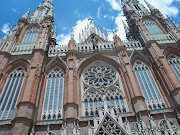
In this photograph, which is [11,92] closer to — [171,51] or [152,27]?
[171,51]

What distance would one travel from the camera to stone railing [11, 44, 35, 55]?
19.9 meters

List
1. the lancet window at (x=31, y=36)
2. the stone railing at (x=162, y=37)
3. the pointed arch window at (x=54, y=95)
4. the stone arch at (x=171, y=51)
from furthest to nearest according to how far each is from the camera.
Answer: the lancet window at (x=31, y=36)
the stone railing at (x=162, y=37)
the stone arch at (x=171, y=51)
the pointed arch window at (x=54, y=95)

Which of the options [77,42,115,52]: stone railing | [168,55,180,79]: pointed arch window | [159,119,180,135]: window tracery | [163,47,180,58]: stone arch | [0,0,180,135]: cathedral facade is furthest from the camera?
[77,42,115,52]: stone railing

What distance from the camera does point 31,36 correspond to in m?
23.6

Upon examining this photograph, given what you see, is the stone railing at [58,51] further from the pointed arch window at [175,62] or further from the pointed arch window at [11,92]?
the pointed arch window at [175,62]

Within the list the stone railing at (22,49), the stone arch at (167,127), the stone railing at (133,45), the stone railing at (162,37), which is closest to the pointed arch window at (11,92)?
the stone railing at (22,49)

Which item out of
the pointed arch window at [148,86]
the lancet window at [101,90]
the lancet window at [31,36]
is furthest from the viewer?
the lancet window at [31,36]

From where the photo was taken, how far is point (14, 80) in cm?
1705

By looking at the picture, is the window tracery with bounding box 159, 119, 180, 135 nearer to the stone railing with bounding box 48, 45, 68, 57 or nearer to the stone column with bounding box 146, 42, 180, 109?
the stone column with bounding box 146, 42, 180, 109

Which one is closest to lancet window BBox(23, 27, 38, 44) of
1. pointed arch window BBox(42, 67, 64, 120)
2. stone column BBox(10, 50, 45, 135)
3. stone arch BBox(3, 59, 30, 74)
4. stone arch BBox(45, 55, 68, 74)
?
stone arch BBox(3, 59, 30, 74)

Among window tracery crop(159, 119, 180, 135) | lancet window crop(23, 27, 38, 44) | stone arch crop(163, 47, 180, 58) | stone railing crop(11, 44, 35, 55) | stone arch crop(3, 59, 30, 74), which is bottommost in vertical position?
window tracery crop(159, 119, 180, 135)

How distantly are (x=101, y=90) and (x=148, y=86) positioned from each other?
195 inches

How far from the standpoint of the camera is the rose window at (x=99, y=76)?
17.6 metres

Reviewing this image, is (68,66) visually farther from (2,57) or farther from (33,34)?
(33,34)
